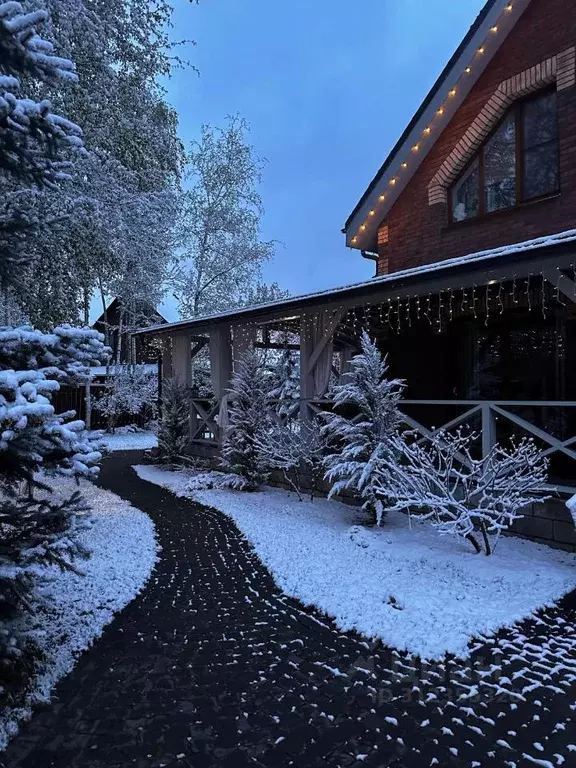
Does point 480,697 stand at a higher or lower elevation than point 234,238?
lower

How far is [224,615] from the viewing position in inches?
158

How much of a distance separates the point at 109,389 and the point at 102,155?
43.3 feet

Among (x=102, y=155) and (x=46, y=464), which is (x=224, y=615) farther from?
(x=102, y=155)

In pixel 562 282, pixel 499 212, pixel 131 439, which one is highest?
pixel 499 212

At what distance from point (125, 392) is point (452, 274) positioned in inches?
624

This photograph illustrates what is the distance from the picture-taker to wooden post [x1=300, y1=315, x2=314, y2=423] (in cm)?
882

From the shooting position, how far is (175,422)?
1166 centimetres

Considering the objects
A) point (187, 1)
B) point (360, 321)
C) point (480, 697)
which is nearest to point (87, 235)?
point (187, 1)

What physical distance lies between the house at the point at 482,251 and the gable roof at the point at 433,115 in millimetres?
18

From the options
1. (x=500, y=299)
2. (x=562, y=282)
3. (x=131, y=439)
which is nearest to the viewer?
(x=562, y=282)

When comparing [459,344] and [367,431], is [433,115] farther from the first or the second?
[367,431]

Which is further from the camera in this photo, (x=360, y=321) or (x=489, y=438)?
(x=360, y=321)

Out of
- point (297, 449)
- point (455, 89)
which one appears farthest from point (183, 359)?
point (455, 89)

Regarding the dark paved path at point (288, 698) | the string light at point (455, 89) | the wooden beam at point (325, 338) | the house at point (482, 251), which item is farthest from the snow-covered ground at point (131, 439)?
the dark paved path at point (288, 698)
